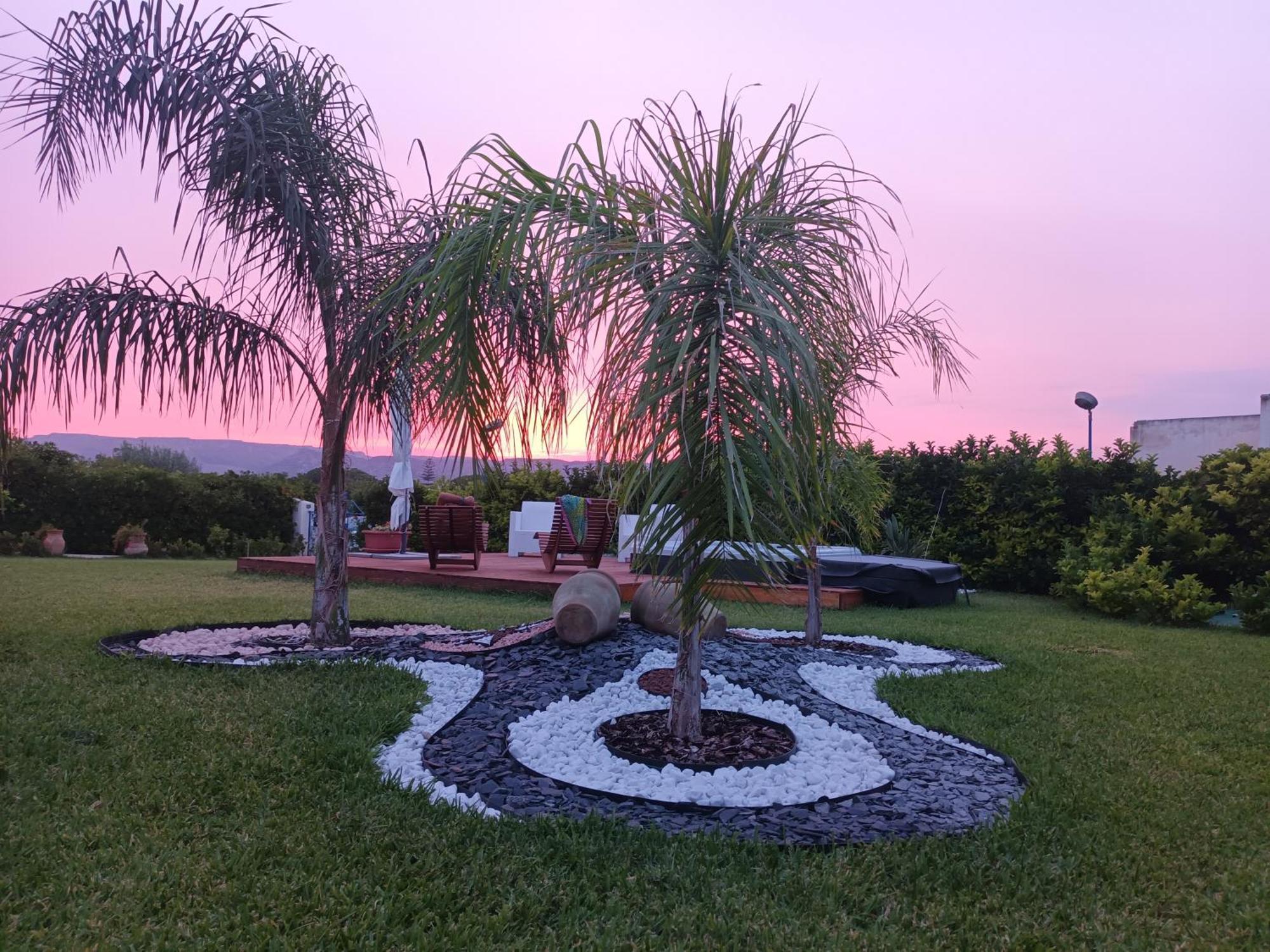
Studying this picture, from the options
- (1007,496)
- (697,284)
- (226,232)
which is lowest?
(1007,496)

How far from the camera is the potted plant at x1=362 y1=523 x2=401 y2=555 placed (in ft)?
44.5

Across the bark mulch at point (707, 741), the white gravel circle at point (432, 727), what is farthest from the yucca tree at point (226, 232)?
the bark mulch at point (707, 741)

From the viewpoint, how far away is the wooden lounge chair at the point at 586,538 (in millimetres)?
10438

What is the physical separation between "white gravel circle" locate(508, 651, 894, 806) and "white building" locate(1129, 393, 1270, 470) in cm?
1754

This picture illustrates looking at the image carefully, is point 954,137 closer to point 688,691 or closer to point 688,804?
point 688,691

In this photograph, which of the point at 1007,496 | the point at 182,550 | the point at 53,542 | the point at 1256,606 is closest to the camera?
the point at 1256,606

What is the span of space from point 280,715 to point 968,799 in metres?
3.03

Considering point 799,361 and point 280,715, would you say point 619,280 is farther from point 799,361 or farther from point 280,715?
point 280,715

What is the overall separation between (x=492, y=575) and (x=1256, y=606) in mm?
7887

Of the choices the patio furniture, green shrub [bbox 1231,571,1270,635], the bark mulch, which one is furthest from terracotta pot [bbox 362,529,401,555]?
green shrub [bbox 1231,571,1270,635]

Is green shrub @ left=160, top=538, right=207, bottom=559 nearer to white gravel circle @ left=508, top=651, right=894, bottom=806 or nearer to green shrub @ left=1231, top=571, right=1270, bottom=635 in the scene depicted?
white gravel circle @ left=508, top=651, right=894, bottom=806

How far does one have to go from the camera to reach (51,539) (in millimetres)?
14242

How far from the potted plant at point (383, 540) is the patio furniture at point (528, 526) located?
1.78 metres

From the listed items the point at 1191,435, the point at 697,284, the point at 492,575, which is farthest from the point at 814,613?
the point at 1191,435
